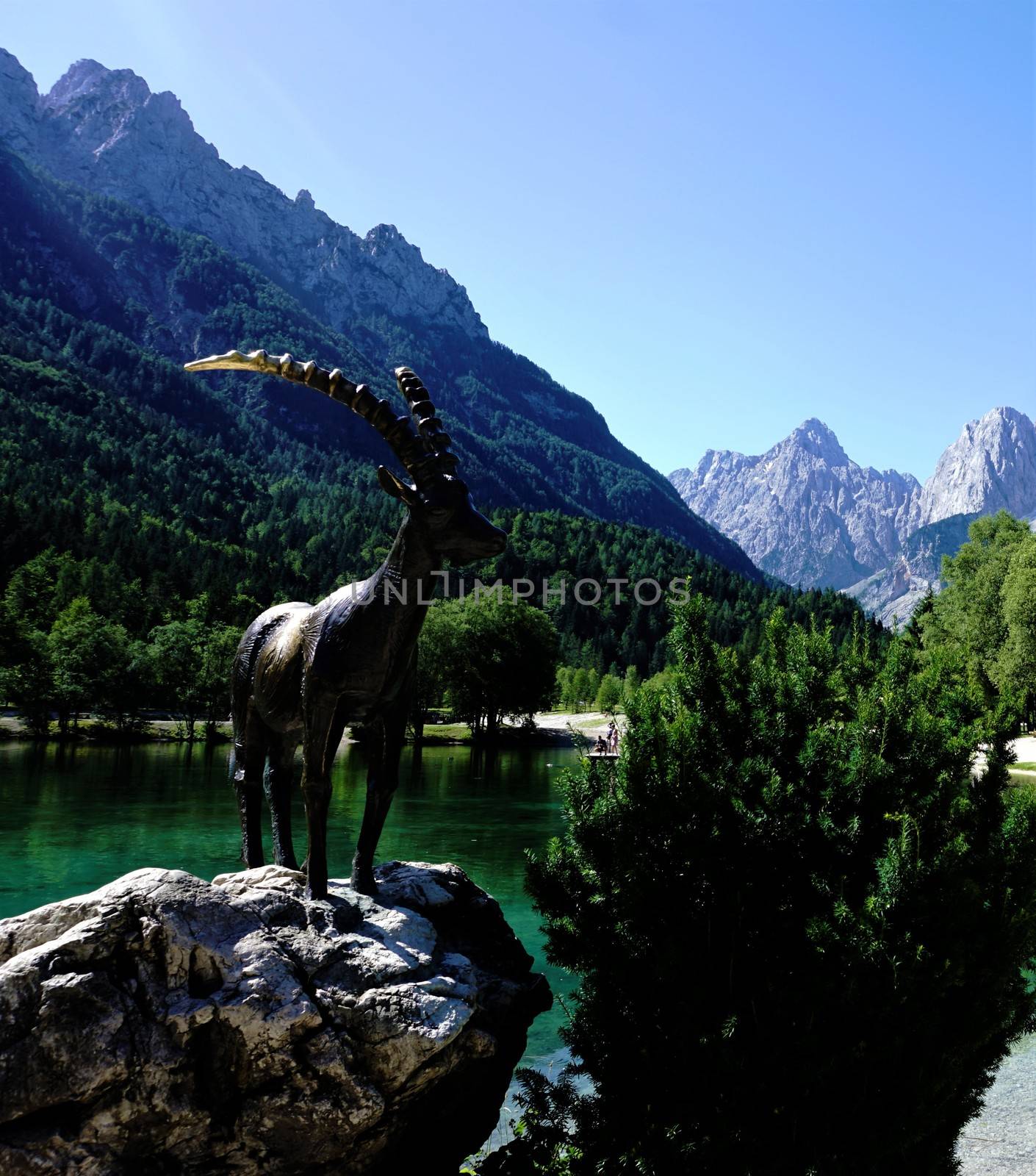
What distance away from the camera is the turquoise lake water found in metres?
18.8

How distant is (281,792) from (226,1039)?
3.09 metres

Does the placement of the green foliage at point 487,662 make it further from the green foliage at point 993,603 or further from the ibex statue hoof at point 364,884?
the ibex statue hoof at point 364,884

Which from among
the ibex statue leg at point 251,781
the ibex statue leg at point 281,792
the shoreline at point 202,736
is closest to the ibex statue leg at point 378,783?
the ibex statue leg at point 281,792

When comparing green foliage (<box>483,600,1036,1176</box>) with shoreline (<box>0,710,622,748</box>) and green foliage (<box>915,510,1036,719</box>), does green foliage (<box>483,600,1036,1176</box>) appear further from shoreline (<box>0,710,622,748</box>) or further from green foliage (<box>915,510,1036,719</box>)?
shoreline (<box>0,710,622,748</box>)

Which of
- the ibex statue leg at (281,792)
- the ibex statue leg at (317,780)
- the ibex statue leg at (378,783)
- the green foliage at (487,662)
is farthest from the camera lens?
the green foliage at (487,662)

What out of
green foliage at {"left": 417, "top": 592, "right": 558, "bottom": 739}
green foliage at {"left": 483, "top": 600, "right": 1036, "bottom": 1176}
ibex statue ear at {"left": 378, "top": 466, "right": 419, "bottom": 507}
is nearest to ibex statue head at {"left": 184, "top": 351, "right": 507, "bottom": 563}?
ibex statue ear at {"left": 378, "top": 466, "right": 419, "bottom": 507}

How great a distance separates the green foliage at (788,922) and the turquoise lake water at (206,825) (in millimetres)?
3598

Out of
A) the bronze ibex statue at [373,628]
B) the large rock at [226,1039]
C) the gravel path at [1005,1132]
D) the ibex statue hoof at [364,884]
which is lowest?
the gravel path at [1005,1132]

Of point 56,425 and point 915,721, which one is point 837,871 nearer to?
point 915,721

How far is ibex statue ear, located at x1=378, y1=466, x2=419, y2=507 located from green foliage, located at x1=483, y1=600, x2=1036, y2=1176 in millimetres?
2250

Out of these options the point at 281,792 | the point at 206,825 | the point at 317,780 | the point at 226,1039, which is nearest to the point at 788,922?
the point at 226,1039

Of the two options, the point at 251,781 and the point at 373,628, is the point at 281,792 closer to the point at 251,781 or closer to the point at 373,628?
the point at 251,781

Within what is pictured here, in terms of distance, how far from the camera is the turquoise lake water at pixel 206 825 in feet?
61.5

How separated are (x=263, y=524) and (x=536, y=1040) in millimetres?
189666
